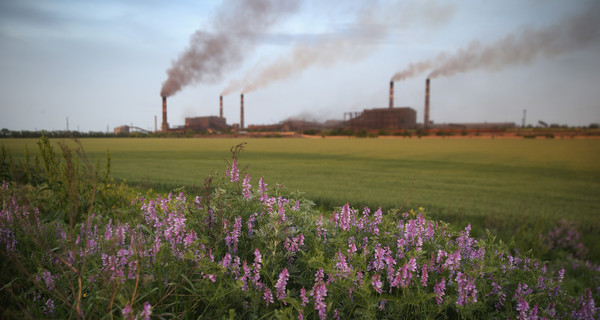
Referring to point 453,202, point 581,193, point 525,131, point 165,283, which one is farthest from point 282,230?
point 525,131

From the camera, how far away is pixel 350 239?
297 centimetres

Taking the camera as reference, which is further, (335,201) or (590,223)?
(335,201)

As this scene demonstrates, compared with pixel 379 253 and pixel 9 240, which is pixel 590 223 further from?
pixel 9 240

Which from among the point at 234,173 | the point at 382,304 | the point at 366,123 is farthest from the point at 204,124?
the point at 382,304

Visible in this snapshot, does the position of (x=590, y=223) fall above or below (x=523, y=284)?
below

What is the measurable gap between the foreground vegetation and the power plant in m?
65.9

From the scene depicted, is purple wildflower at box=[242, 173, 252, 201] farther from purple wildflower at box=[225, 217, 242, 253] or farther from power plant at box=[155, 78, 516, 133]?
power plant at box=[155, 78, 516, 133]

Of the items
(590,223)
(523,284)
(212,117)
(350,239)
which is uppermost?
(212,117)

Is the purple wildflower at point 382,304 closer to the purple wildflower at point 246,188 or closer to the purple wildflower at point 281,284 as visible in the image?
the purple wildflower at point 281,284

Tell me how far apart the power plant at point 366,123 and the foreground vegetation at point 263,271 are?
65869mm

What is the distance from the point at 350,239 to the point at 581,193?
10744 millimetres

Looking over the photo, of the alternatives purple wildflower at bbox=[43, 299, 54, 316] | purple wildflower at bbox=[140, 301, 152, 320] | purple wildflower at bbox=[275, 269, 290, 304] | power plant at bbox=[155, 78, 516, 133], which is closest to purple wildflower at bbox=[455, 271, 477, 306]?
purple wildflower at bbox=[275, 269, 290, 304]

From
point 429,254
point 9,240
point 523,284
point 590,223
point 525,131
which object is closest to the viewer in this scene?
point 523,284

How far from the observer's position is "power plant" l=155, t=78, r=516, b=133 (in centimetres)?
7000
